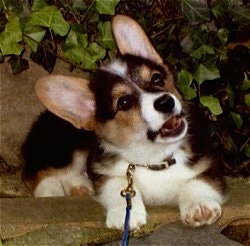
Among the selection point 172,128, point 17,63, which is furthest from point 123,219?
point 17,63

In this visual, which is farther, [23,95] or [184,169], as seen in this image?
[23,95]

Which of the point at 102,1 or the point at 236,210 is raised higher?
the point at 102,1

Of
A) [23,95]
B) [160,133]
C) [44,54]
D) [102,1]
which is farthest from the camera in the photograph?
[23,95]

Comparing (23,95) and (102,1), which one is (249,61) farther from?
(23,95)

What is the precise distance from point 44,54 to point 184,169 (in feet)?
3.62

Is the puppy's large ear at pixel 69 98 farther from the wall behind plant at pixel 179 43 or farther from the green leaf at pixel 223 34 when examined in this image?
the green leaf at pixel 223 34

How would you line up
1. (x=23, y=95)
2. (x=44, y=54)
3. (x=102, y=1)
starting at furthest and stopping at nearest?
(x=23, y=95) → (x=44, y=54) → (x=102, y=1)

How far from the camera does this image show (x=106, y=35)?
4332 millimetres

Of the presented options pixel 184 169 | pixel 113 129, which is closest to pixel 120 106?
pixel 113 129

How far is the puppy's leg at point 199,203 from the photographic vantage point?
3473mm

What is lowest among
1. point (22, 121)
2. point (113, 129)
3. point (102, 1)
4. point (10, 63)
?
point (22, 121)

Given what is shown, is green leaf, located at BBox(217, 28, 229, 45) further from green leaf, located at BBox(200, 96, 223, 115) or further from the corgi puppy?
the corgi puppy

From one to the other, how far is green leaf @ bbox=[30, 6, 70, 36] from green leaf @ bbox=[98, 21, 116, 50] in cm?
19

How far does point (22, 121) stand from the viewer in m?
4.93
